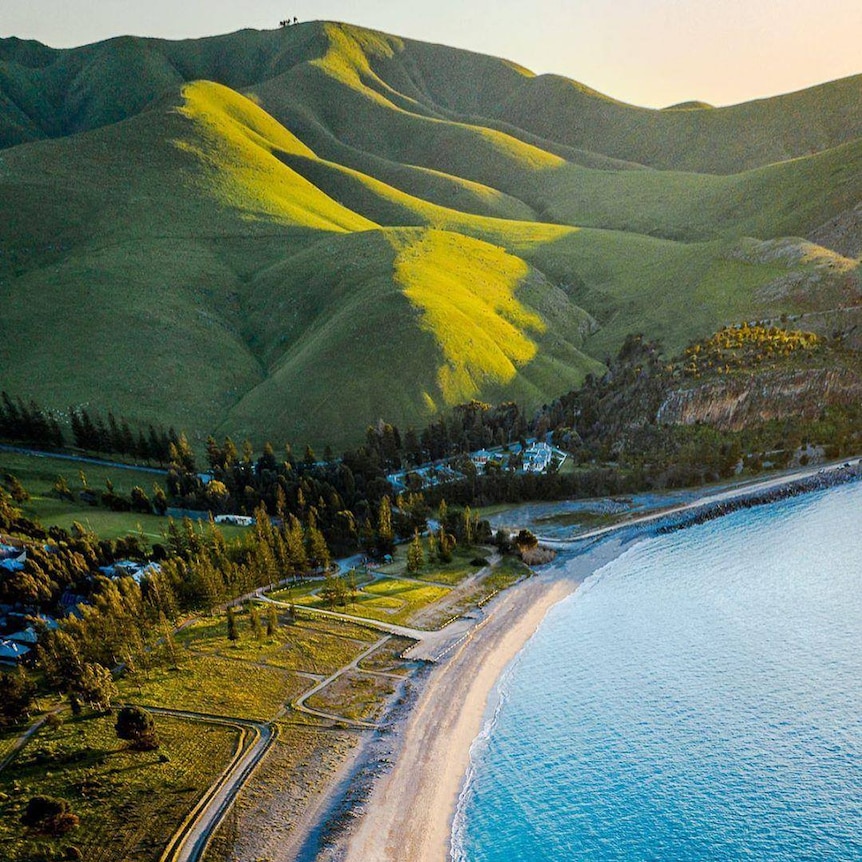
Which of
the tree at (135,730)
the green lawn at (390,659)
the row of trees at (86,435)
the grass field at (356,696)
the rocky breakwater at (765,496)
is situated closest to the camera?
the tree at (135,730)

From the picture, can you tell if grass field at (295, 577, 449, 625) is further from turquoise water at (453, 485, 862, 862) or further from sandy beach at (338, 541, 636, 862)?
turquoise water at (453, 485, 862, 862)

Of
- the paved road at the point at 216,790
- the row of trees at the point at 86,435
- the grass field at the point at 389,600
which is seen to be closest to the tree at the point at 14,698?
the paved road at the point at 216,790

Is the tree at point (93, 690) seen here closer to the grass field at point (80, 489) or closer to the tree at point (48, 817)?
the tree at point (48, 817)

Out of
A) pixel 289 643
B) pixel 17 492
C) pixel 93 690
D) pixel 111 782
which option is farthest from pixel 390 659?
pixel 17 492

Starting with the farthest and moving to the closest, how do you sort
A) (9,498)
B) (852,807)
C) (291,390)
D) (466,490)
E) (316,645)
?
(291,390)
(466,490)
(9,498)
(316,645)
(852,807)

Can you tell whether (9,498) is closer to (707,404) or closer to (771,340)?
(707,404)

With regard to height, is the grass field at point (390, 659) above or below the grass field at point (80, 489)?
below

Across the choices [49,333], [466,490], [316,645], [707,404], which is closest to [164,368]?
[49,333]

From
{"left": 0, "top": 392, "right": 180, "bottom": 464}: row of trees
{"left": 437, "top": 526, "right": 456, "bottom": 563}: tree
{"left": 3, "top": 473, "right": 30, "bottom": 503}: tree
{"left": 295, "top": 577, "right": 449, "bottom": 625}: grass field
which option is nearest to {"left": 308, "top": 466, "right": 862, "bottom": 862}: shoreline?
{"left": 295, "top": 577, "right": 449, "bottom": 625}: grass field
